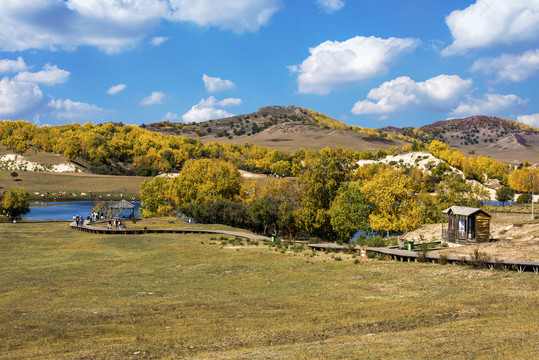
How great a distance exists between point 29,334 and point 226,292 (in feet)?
35.7

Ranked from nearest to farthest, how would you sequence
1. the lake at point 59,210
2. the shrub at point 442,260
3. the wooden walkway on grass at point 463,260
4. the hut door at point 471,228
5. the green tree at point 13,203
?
the wooden walkway on grass at point 463,260 < the shrub at point 442,260 < the hut door at point 471,228 < the green tree at point 13,203 < the lake at point 59,210

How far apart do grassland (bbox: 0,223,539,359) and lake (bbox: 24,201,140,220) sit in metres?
64.7

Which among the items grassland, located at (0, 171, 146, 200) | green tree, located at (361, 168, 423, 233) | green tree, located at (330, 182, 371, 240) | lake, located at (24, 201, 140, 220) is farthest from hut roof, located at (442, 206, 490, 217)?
grassland, located at (0, 171, 146, 200)

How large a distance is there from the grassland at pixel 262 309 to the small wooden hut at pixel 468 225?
35.9 ft

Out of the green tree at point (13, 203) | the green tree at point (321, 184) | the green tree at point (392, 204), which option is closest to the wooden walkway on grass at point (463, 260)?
the green tree at point (392, 204)

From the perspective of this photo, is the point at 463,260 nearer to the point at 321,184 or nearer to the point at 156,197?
the point at 321,184

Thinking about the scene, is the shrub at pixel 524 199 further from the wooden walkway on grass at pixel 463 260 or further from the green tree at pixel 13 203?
the green tree at pixel 13 203

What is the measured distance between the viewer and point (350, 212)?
59969 mm

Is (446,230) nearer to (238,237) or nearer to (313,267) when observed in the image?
(313,267)

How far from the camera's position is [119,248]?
47438 mm

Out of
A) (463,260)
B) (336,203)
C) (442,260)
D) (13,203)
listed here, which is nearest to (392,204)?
(336,203)

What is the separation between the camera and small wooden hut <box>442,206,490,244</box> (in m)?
40.6

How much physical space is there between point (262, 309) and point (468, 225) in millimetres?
26803

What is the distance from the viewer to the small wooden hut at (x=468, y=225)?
4056 cm
